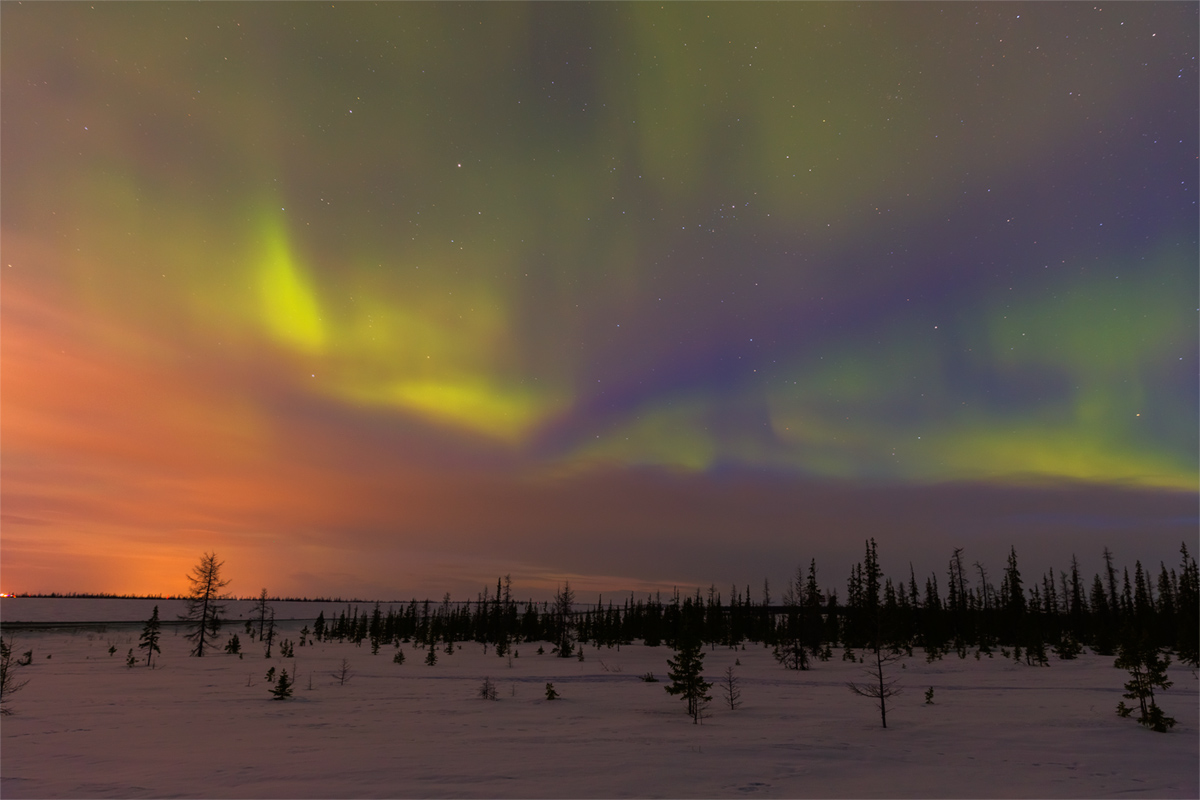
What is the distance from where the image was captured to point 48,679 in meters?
38.0

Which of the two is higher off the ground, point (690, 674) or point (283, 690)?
point (690, 674)

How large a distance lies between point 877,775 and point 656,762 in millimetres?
5649

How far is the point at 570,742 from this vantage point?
19.9m

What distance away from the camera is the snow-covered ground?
574 inches

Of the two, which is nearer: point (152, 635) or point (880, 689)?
point (880, 689)

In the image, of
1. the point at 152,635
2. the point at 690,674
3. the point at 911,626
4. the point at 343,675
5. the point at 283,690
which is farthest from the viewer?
the point at 911,626

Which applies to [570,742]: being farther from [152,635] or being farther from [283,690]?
[152,635]

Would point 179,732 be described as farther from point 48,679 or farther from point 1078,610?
point 1078,610

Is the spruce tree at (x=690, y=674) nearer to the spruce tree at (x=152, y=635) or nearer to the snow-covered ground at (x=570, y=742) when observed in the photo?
the snow-covered ground at (x=570, y=742)

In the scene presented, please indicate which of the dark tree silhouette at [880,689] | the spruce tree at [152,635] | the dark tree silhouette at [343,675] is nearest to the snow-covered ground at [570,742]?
the dark tree silhouette at [343,675]

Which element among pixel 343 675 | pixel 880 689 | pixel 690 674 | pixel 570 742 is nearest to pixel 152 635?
pixel 343 675

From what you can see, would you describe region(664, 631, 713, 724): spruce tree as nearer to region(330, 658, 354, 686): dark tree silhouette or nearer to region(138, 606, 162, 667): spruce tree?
region(330, 658, 354, 686): dark tree silhouette

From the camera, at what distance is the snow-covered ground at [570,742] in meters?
14.6

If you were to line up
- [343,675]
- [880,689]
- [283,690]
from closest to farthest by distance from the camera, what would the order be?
[880,689] < [283,690] < [343,675]
